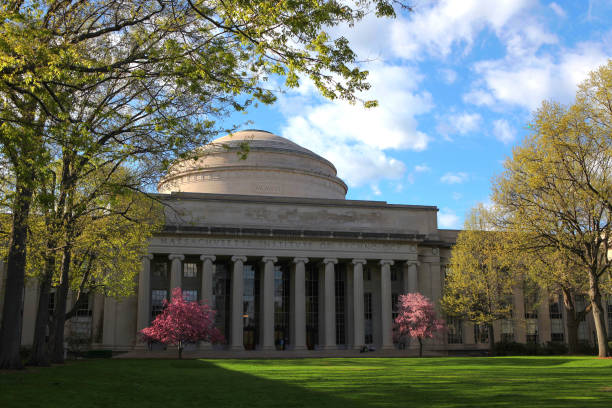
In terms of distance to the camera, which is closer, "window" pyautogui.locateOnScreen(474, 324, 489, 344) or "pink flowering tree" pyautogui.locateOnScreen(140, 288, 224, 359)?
"pink flowering tree" pyautogui.locateOnScreen(140, 288, 224, 359)

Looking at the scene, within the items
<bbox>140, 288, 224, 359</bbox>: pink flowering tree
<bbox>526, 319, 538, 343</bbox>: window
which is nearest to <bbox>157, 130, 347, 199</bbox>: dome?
<bbox>140, 288, 224, 359</bbox>: pink flowering tree

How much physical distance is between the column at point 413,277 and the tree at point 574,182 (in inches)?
969

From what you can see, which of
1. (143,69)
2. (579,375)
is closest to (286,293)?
(579,375)

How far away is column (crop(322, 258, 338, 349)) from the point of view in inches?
2094

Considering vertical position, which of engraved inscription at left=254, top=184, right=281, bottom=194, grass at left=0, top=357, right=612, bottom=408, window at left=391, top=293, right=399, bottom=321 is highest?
engraved inscription at left=254, top=184, right=281, bottom=194

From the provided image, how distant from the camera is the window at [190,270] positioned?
180 feet

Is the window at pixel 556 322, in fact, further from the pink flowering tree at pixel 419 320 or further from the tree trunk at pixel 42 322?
the tree trunk at pixel 42 322

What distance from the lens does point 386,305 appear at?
180 feet

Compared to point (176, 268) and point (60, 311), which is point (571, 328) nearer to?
point (176, 268)

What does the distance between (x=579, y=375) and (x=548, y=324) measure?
43.1 m

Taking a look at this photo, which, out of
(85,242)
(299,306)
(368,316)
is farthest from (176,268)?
(85,242)

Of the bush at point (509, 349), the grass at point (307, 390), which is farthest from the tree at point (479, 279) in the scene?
the grass at point (307, 390)

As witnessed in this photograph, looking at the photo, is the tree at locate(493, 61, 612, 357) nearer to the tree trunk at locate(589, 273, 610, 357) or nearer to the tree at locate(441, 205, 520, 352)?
the tree trunk at locate(589, 273, 610, 357)

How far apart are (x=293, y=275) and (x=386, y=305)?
954 centimetres
